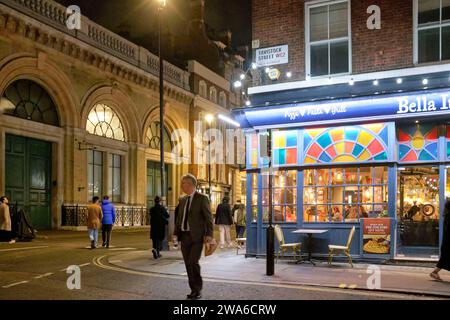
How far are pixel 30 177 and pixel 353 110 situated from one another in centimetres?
1855

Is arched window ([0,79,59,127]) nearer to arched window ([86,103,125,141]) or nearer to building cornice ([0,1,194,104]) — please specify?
building cornice ([0,1,194,104])

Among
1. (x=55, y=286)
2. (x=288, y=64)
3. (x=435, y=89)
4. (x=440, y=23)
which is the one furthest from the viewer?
(x=288, y=64)

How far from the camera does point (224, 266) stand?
42.1 ft

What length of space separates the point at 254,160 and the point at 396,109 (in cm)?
416

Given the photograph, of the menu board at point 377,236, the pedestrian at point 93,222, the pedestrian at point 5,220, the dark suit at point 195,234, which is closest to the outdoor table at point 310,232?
the menu board at point 377,236

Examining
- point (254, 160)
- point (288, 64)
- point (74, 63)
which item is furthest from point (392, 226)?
point (74, 63)

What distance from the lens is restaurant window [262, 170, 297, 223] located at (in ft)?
47.2

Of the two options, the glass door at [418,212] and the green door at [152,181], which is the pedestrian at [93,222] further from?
the green door at [152,181]

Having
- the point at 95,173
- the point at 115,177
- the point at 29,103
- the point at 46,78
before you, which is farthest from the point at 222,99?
the point at 29,103

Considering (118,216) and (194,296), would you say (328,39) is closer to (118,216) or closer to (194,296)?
(194,296)

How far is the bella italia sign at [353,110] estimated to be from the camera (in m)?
12.3

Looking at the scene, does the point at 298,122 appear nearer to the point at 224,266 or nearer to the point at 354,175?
the point at 354,175

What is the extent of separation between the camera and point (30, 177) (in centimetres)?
2641

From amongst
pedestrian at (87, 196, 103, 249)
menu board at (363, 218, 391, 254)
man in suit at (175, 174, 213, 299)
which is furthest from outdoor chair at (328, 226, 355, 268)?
pedestrian at (87, 196, 103, 249)
